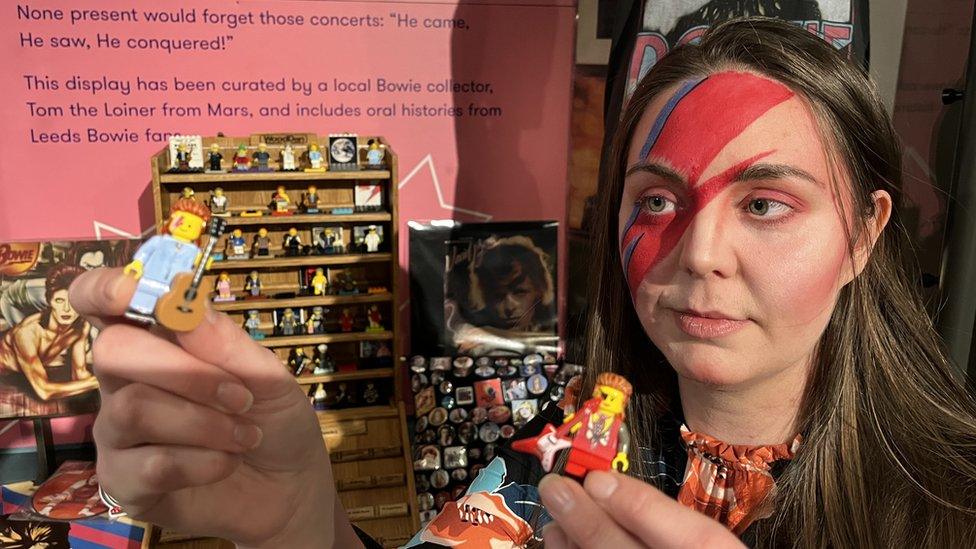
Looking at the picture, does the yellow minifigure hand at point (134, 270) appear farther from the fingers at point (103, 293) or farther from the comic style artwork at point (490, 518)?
the comic style artwork at point (490, 518)

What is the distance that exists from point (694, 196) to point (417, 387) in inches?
70.2

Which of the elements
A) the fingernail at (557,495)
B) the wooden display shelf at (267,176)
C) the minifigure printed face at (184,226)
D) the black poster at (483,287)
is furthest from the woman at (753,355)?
the black poster at (483,287)

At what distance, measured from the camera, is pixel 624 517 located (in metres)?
0.65

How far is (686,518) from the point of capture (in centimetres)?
63

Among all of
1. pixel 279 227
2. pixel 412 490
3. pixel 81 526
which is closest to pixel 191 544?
pixel 81 526

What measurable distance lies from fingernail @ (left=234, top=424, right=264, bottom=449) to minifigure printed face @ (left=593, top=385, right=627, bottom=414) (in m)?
0.39

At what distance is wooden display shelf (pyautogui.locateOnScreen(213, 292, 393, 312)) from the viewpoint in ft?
7.55

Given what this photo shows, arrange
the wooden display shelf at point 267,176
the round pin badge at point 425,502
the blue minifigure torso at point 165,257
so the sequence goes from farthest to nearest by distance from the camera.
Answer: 1. the round pin badge at point 425,502
2. the wooden display shelf at point 267,176
3. the blue minifigure torso at point 165,257

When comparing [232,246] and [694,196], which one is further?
[232,246]

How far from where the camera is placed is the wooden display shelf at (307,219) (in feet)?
7.33

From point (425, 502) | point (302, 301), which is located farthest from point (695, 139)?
point (425, 502)

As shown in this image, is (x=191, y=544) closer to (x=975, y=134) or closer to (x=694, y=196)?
(x=694, y=196)

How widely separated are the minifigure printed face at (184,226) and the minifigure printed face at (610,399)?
50cm

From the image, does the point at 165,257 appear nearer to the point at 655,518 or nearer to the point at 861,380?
the point at 655,518
